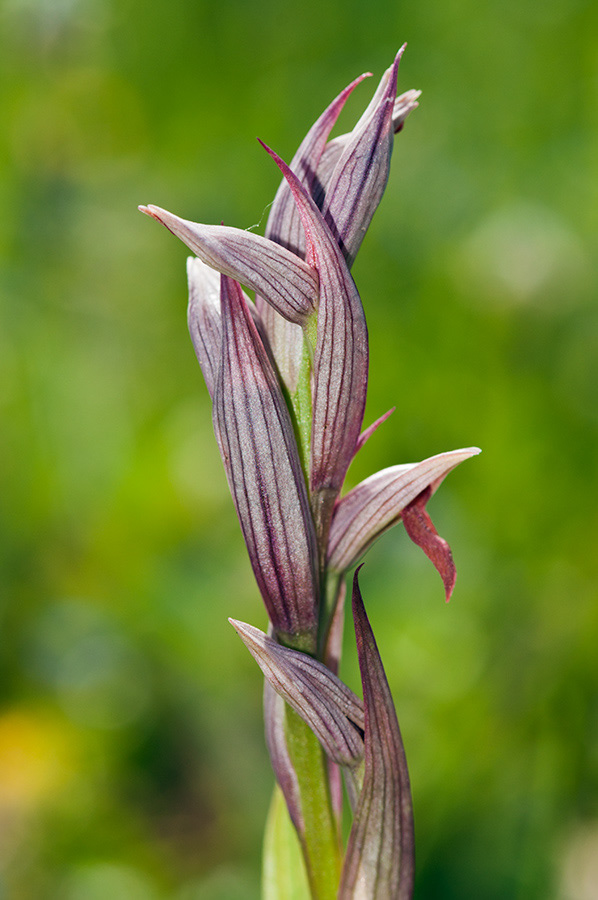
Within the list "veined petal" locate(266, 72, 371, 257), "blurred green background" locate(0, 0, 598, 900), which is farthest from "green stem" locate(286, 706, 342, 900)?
"blurred green background" locate(0, 0, 598, 900)

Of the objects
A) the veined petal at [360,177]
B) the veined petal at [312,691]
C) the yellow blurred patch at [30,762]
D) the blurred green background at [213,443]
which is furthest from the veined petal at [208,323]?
the yellow blurred patch at [30,762]

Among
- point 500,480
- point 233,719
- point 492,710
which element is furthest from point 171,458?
point 492,710

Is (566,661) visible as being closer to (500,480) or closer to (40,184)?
(500,480)

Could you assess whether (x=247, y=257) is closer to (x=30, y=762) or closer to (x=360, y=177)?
(x=360, y=177)

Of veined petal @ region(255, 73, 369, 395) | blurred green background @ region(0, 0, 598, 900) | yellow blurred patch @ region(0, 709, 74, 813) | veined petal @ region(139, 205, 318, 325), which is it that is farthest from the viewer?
yellow blurred patch @ region(0, 709, 74, 813)

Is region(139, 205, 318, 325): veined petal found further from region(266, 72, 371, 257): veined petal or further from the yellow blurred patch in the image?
the yellow blurred patch

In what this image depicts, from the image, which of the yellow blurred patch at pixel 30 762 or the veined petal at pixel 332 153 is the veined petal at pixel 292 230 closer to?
the veined petal at pixel 332 153

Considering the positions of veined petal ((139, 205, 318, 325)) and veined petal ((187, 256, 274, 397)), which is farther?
veined petal ((187, 256, 274, 397))
